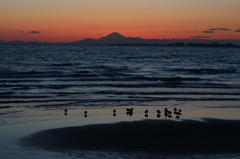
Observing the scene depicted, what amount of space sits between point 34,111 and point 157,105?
22.7 ft

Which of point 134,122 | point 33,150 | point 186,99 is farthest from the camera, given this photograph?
point 186,99

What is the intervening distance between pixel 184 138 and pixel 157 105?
732 cm

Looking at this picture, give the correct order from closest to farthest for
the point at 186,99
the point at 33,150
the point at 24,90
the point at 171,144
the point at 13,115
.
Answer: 1. the point at 33,150
2. the point at 171,144
3. the point at 13,115
4. the point at 186,99
5. the point at 24,90

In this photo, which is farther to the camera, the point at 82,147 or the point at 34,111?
the point at 34,111

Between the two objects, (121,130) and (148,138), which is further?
(121,130)

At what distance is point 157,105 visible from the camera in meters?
19.1

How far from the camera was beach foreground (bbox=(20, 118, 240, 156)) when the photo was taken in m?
10.5

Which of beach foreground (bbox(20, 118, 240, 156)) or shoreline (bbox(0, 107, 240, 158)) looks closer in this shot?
shoreline (bbox(0, 107, 240, 158))

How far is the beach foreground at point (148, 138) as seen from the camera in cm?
→ 1055

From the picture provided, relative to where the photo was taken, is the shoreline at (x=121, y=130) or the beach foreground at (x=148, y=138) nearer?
the shoreline at (x=121, y=130)

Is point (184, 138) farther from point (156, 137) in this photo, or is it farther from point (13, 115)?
point (13, 115)

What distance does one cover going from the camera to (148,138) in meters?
11.7

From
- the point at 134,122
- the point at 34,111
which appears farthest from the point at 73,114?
the point at 134,122

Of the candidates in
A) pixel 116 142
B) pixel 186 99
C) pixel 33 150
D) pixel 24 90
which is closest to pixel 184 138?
pixel 116 142
